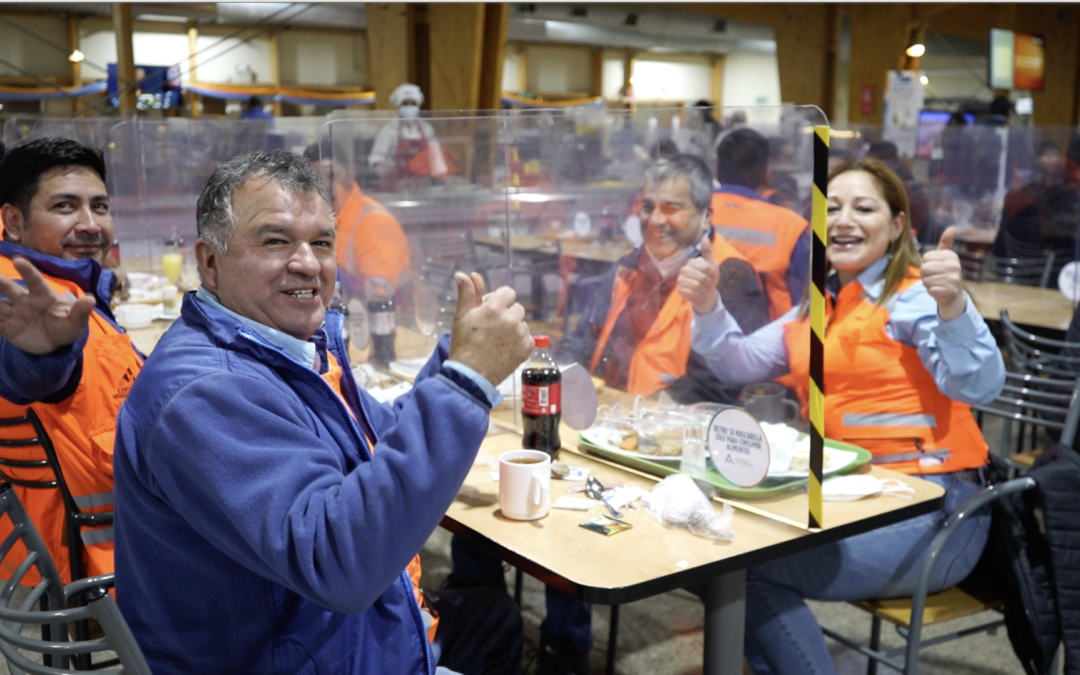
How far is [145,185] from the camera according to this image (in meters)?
4.97

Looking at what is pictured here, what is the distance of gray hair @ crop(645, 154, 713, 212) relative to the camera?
2641 mm

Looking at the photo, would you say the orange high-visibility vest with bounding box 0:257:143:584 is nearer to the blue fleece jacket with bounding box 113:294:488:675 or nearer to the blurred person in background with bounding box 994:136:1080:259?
the blue fleece jacket with bounding box 113:294:488:675

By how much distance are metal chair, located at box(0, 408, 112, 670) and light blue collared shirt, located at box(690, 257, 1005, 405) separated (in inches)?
57.4

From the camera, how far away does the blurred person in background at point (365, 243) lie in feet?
9.63

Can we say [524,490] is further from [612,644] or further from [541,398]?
[612,644]

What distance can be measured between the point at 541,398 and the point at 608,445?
7.6 inches

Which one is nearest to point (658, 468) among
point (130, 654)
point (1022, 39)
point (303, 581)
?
point (303, 581)

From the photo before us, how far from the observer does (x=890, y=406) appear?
2.26 m

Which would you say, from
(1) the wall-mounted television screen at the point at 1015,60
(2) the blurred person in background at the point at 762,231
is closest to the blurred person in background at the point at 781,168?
(2) the blurred person in background at the point at 762,231

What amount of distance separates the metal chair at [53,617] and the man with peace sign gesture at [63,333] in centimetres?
24

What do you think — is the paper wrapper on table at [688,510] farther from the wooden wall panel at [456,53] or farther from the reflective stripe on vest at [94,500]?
the wooden wall panel at [456,53]

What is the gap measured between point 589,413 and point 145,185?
11.7 feet

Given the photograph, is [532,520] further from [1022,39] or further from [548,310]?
[1022,39]

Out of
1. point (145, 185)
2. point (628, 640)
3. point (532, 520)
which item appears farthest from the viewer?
point (145, 185)
